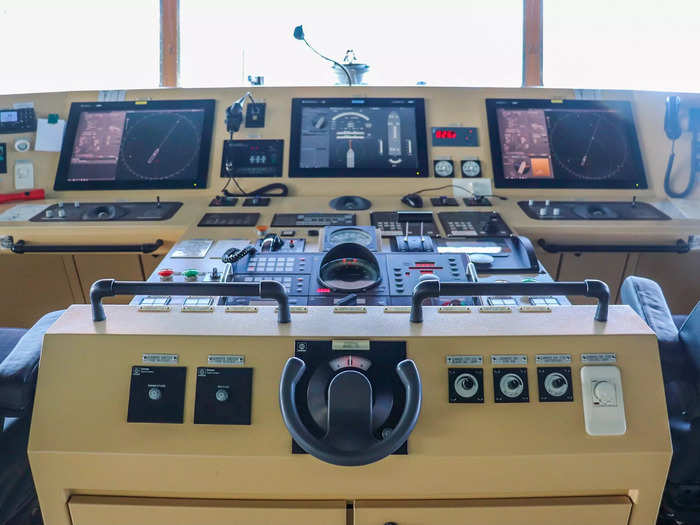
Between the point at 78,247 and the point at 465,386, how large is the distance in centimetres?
194

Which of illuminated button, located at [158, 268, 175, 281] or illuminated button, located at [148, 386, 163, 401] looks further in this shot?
illuminated button, located at [158, 268, 175, 281]

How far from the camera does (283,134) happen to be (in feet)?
7.64

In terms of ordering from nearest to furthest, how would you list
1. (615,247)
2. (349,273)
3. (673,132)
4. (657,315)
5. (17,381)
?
(17,381), (657,315), (349,273), (615,247), (673,132)

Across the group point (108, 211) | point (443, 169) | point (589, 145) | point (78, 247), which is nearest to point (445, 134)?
point (443, 169)

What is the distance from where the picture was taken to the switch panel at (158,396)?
2.31 feet

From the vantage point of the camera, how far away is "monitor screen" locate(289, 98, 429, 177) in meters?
2.28

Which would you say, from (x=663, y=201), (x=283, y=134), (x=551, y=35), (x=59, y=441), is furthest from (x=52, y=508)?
(x=551, y=35)

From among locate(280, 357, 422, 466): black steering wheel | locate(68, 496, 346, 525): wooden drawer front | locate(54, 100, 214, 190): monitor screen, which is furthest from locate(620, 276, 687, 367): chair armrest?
locate(54, 100, 214, 190): monitor screen

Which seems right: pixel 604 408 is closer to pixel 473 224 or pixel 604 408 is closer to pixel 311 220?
pixel 473 224

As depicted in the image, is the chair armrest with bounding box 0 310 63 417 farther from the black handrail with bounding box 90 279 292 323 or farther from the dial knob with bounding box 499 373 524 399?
the dial knob with bounding box 499 373 524 399

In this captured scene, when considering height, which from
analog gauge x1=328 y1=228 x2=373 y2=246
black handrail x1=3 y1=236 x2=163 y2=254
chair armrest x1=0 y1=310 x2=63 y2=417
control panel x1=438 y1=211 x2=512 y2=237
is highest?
control panel x1=438 y1=211 x2=512 y2=237

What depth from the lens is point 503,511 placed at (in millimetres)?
735

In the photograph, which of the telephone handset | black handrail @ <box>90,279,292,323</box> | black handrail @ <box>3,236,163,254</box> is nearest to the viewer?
black handrail @ <box>90,279,292,323</box>

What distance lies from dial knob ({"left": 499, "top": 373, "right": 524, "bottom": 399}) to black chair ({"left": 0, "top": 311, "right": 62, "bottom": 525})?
0.79 meters
